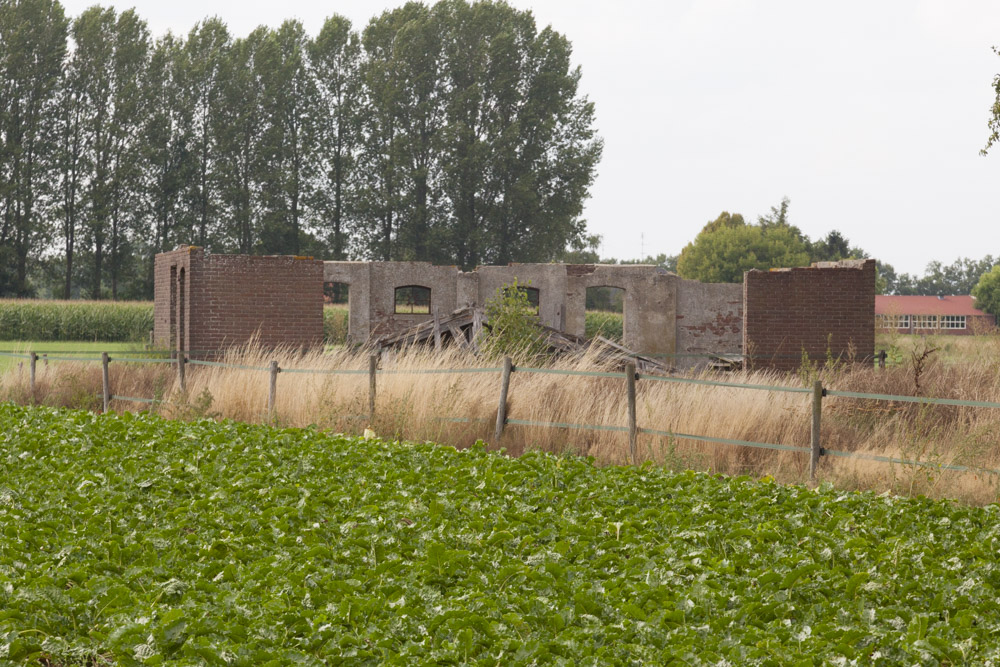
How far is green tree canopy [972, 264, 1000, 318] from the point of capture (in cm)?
7106

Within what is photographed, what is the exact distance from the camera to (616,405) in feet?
35.6

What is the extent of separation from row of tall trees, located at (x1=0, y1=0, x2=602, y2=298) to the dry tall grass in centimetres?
3070

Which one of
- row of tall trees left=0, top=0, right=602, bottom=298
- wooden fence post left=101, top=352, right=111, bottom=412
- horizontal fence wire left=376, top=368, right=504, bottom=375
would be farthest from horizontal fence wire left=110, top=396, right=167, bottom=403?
row of tall trees left=0, top=0, right=602, bottom=298

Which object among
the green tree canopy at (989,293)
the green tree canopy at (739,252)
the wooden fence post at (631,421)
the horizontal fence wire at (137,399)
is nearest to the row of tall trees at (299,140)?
the green tree canopy at (739,252)

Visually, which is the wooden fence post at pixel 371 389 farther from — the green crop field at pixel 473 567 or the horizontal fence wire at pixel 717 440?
the horizontal fence wire at pixel 717 440

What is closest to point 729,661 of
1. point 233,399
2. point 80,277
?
point 233,399

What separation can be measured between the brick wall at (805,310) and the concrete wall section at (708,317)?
9766 millimetres

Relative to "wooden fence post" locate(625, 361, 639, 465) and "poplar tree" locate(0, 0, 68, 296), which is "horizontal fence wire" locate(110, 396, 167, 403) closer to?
"wooden fence post" locate(625, 361, 639, 465)

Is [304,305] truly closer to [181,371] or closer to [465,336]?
[465,336]

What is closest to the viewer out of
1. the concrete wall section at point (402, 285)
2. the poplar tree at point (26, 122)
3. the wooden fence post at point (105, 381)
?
the wooden fence post at point (105, 381)

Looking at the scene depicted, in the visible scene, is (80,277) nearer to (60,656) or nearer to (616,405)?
(616,405)

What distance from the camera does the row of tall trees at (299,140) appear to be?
138 ft

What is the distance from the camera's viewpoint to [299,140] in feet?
146

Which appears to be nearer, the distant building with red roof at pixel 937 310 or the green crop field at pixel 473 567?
the green crop field at pixel 473 567
